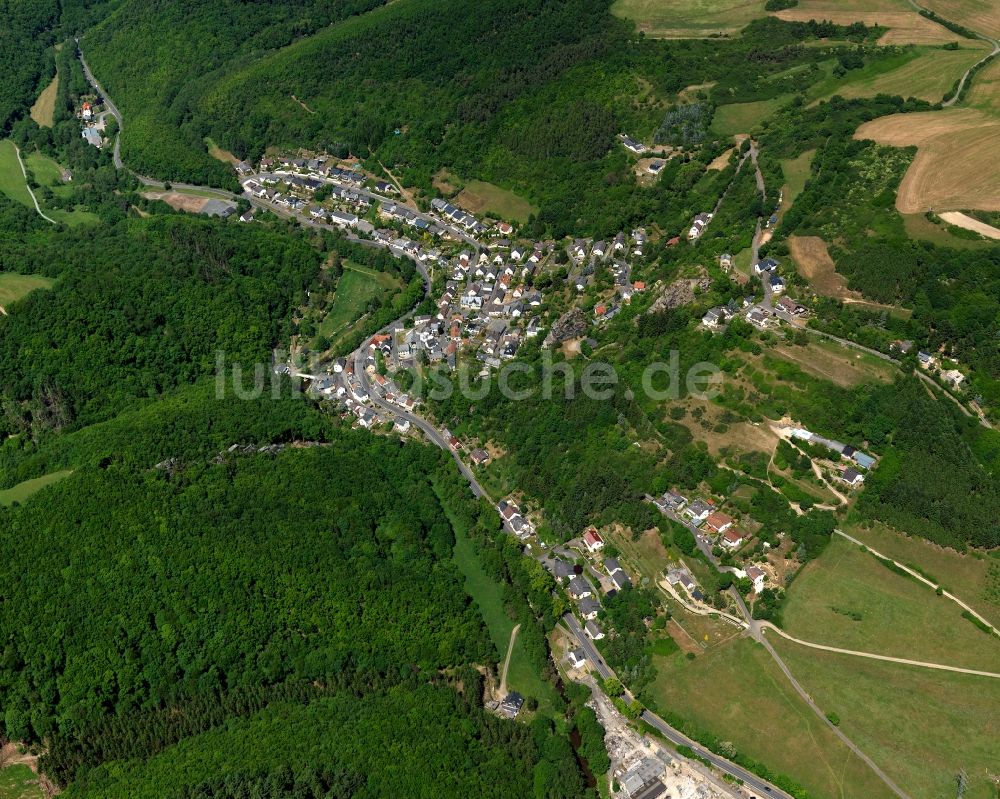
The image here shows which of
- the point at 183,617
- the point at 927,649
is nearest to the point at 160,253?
the point at 183,617

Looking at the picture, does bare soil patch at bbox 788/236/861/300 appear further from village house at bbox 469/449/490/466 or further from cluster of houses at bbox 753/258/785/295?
village house at bbox 469/449/490/466

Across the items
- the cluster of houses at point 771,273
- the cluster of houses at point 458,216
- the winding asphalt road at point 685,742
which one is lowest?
the winding asphalt road at point 685,742

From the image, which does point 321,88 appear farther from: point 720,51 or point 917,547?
point 917,547

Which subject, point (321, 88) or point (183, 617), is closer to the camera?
point (183, 617)

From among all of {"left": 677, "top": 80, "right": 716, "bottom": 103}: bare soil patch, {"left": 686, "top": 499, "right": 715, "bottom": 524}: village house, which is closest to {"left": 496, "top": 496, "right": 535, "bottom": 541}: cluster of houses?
{"left": 686, "top": 499, "right": 715, "bottom": 524}: village house

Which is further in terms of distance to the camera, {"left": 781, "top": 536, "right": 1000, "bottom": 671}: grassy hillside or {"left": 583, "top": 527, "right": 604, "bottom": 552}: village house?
{"left": 583, "top": 527, "right": 604, "bottom": 552}: village house

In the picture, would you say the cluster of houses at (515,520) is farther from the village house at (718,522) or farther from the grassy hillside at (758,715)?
the grassy hillside at (758,715)

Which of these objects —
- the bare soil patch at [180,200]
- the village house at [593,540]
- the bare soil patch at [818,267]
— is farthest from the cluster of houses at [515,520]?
the bare soil patch at [180,200]
